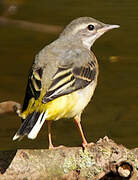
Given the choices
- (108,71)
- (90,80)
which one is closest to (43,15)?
(108,71)

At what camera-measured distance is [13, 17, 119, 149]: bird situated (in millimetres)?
6035

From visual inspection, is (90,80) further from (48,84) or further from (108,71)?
(108,71)

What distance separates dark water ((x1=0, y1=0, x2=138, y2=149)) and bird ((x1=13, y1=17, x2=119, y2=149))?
70 centimetres

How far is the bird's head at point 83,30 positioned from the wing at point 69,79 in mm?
562

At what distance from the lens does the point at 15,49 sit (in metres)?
12.1

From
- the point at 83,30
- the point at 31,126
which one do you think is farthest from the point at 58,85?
the point at 83,30

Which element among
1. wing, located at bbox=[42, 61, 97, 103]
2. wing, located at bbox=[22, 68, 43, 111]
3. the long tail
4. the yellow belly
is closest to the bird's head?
wing, located at bbox=[42, 61, 97, 103]

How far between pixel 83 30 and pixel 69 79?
1.22 metres

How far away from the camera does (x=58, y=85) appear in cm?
620

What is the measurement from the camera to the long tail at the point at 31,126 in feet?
19.0

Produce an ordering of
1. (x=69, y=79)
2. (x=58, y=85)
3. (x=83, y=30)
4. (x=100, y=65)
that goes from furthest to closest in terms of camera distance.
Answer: (x=100, y=65), (x=83, y=30), (x=69, y=79), (x=58, y=85)

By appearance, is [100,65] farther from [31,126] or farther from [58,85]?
[31,126]

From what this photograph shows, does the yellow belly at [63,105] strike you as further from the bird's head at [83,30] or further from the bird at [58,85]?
the bird's head at [83,30]

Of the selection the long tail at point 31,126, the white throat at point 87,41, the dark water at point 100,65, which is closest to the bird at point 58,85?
the long tail at point 31,126
